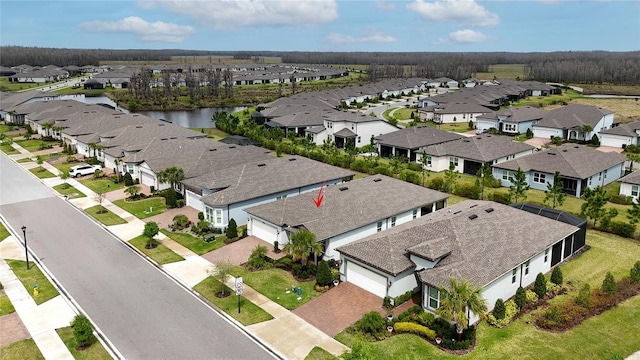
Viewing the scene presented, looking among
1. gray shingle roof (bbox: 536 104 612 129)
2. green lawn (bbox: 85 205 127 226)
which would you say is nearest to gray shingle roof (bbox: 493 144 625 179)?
gray shingle roof (bbox: 536 104 612 129)

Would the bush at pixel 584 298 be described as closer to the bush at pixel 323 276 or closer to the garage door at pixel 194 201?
the bush at pixel 323 276

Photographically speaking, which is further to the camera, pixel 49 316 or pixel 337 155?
pixel 337 155

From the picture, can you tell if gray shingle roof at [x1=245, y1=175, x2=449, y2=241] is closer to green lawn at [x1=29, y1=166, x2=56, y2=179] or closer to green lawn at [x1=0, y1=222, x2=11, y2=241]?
green lawn at [x1=0, y1=222, x2=11, y2=241]

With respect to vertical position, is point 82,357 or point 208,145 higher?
point 208,145

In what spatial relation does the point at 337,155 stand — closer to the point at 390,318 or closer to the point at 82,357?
the point at 390,318

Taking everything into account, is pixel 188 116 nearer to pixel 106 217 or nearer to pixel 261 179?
pixel 106 217

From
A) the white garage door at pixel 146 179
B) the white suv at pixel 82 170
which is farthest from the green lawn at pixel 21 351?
the white suv at pixel 82 170

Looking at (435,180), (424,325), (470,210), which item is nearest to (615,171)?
(435,180)
